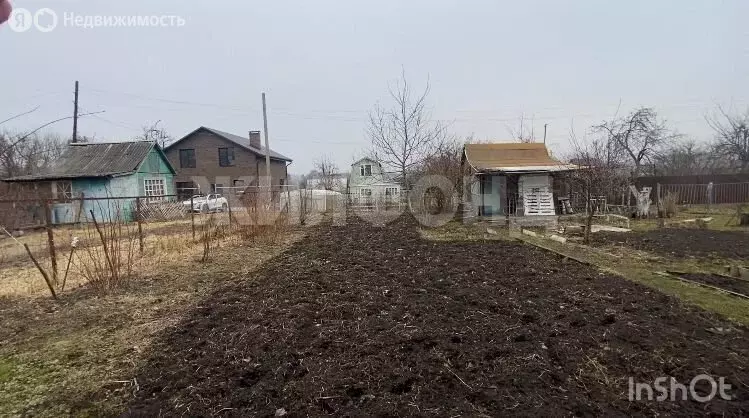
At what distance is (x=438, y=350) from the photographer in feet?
9.81

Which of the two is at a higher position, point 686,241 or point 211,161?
point 211,161

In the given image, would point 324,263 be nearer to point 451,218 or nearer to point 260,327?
point 260,327

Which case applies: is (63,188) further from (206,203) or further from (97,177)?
(206,203)

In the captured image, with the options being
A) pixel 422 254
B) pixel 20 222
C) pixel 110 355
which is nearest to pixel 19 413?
pixel 110 355

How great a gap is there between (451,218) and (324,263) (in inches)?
334

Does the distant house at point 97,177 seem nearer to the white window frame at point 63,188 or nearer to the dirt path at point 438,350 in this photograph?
the white window frame at point 63,188

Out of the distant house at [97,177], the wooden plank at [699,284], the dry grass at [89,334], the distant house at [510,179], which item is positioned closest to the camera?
the dry grass at [89,334]

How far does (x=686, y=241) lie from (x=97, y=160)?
24.9 metres

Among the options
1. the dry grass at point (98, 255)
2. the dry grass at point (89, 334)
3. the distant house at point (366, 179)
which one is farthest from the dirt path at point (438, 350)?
the distant house at point (366, 179)

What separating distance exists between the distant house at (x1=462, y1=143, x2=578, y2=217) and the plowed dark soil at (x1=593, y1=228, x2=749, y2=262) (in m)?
4.03

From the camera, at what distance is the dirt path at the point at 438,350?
233 centimetres

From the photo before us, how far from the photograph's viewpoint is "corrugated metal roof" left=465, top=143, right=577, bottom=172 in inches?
561

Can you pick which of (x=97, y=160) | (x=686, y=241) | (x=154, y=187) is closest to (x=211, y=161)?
(x=154, y=187)

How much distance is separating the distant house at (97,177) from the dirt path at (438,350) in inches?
646
